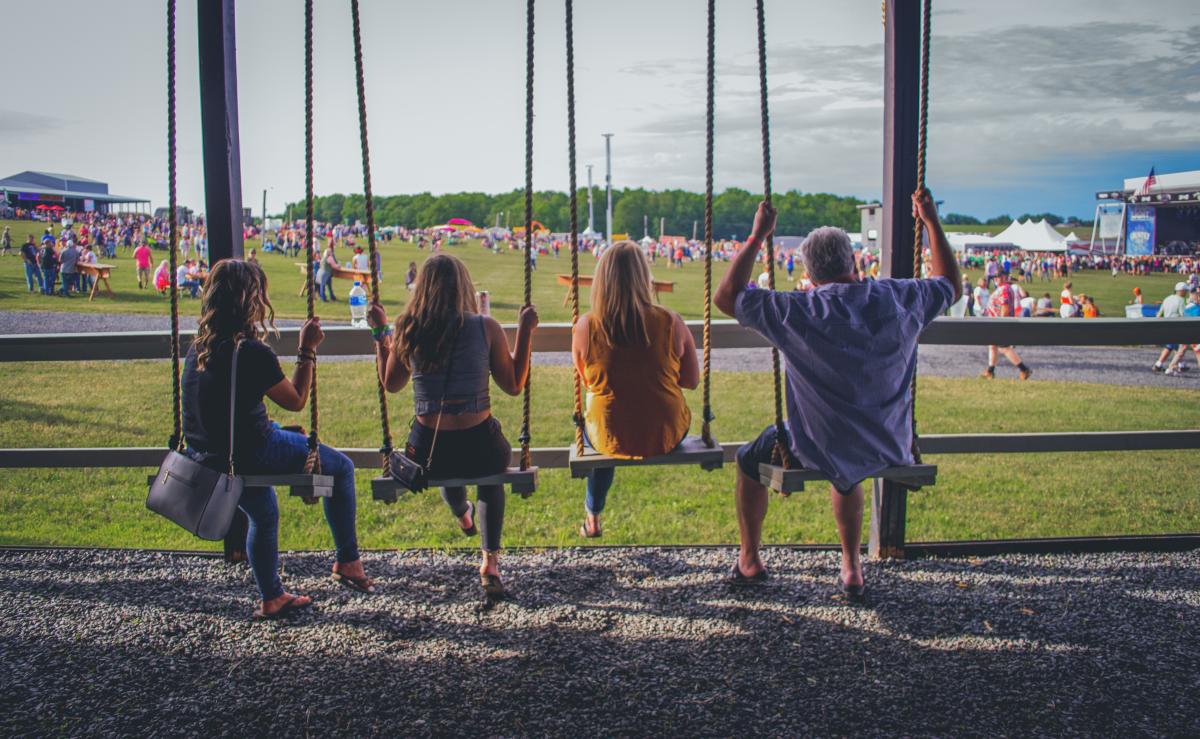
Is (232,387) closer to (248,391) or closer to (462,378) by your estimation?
(248,391)

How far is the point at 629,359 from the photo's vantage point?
13.8 ft

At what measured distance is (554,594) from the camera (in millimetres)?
4438

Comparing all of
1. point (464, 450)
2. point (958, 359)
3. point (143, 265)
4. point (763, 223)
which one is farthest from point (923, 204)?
point (143, 265)

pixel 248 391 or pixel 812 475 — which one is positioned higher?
pixel 248 391

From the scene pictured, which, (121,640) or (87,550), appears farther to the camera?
(87,550)

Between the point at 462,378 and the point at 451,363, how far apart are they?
0.08 meters

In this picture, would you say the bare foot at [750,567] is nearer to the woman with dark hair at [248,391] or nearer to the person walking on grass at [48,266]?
the woman with dark hair at [248,391]

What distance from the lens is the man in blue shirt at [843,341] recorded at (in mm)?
3922

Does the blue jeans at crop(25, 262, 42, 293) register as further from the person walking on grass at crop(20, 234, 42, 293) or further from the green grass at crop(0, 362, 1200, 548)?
the green grass at crop(0, 362, 1200, 548)

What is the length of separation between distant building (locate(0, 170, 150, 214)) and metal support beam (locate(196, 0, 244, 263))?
70.9 metres

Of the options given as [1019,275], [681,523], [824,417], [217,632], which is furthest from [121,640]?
[1019,275]

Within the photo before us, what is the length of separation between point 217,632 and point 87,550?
1638mm

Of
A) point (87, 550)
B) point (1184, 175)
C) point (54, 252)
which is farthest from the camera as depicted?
point (1184, 175)

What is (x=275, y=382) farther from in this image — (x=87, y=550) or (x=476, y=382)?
(x=87, y=550)
